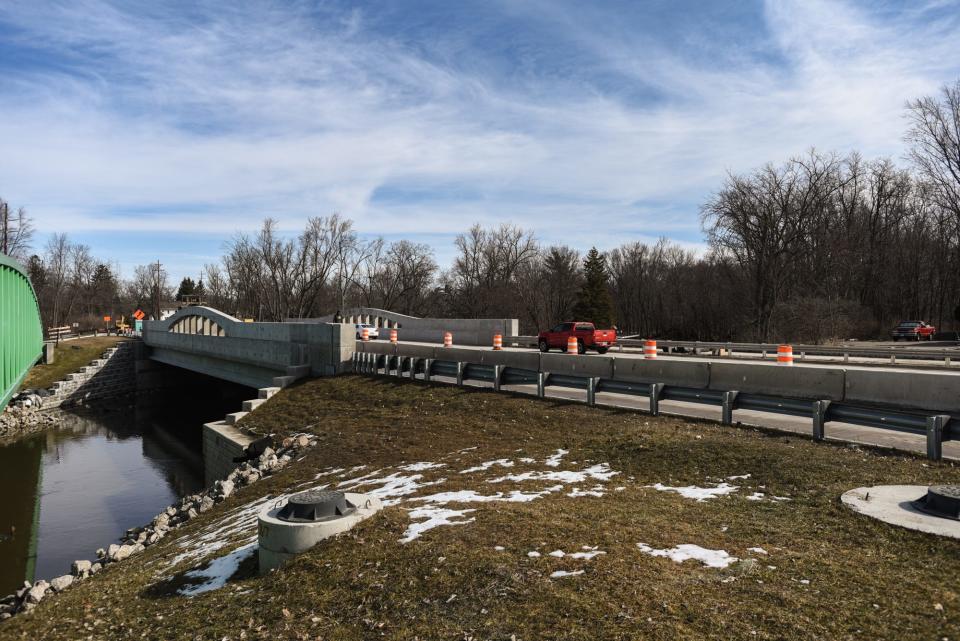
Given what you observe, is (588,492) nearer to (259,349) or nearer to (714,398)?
(714,398)

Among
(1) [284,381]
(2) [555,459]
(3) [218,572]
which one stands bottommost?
(3) [218,572]

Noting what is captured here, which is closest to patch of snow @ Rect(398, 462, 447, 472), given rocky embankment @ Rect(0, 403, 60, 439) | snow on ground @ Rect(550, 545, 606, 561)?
snow on ground @ Rect(550, 545, 606, 561)

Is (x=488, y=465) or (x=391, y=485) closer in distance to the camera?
(x=391, y=485)

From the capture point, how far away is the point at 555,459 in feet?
33.5

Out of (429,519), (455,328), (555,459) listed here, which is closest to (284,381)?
(555,459)

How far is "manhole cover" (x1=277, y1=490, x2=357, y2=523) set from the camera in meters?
6.71

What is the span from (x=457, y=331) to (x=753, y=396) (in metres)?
28.8

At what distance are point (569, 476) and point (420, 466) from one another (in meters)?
3.07

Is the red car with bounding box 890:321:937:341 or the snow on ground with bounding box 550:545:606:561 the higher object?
the red car with bounding box 890:321:937:341

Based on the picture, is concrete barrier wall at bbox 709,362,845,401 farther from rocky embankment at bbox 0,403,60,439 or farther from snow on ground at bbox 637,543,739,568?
rocky embankment at bbox 0,403,60,439

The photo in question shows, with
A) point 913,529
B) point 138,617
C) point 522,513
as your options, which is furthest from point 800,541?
point 138,617

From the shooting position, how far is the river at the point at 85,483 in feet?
47.6

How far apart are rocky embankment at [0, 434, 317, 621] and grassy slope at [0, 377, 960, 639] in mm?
796

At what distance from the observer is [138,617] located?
6191mm
